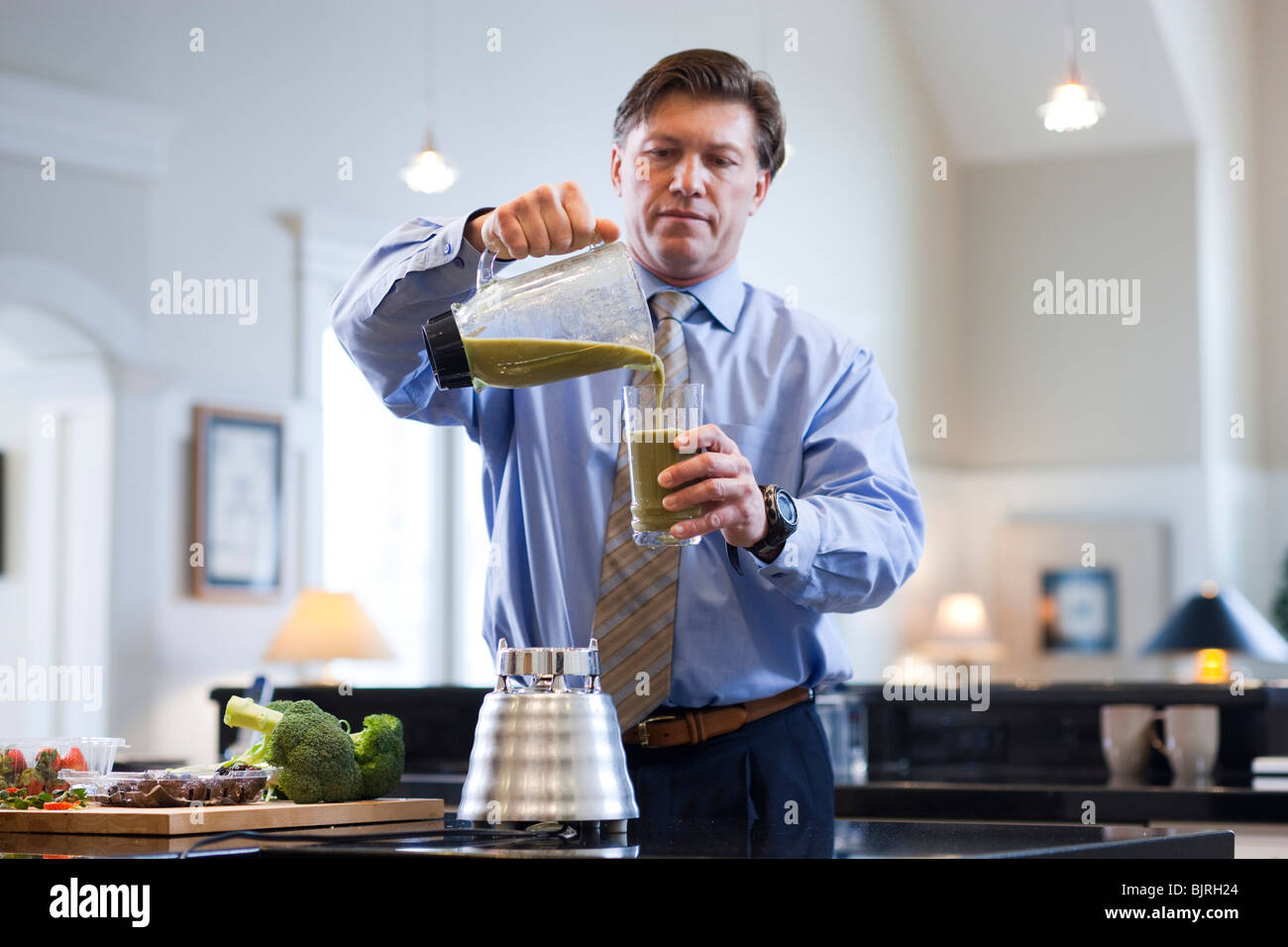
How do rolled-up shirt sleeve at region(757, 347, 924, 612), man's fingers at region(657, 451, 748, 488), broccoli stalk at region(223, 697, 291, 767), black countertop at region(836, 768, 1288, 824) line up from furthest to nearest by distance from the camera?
black countertop at region(836, 768, 1288, 824)
rolled-up shirt sleeve at region(757, 347, 924, 612)
broccoli stalk at region(223, 697, 291, 767)
man's fingers at region(657, 451, 748, 488)

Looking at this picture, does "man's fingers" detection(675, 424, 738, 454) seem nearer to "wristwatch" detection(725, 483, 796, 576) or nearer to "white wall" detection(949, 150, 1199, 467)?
"wristwatch" detection(725, 483, 796, 576)

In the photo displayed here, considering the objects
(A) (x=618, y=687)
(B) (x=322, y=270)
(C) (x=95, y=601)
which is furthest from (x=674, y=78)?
(B) (x=322, y=270)

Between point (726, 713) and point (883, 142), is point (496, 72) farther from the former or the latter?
point (726, 713)

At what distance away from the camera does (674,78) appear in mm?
2004

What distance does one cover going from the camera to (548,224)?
5.21ft

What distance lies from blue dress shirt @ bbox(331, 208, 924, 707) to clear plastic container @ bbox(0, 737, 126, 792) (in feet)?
1.55

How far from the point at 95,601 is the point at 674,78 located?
3892 millimetres

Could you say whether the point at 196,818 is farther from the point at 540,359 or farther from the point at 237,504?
the point at 237,504

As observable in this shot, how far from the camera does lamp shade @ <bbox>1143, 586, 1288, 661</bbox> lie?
7.14m

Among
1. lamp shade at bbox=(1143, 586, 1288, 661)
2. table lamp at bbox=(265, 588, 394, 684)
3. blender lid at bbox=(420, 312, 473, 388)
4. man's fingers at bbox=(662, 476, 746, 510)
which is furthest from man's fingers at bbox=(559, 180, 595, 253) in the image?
lamp shade at bbox=(1143, 586, 1288, 661)

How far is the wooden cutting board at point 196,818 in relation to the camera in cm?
147

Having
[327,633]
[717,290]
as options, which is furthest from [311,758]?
[327,633]

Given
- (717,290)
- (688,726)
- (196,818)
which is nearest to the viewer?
(196,818)

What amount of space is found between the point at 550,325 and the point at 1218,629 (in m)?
6.39
